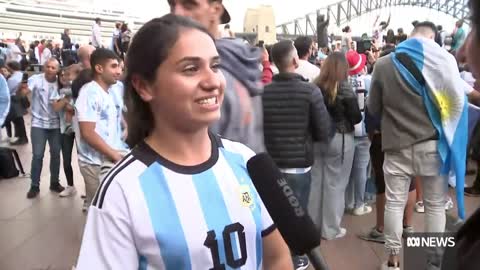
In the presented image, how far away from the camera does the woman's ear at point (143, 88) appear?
136cm

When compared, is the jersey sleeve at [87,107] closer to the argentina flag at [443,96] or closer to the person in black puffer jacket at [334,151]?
the person in black puffer jacket at [334,151]

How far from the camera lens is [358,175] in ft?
18.0

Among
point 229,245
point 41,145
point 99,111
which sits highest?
point 99,111

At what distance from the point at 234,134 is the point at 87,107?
2.32 metres

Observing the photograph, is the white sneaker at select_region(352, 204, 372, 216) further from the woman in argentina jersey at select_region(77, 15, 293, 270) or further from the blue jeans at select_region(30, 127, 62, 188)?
the woman in argentina jersey at select_region(77, 15, 293, 270)

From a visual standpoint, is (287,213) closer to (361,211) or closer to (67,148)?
(361,211)

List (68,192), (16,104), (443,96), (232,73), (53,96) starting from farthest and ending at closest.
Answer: (16,104) → (68,192) → (53,96) → (443,96) → (232,73)

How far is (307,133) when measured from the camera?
13.2 ft

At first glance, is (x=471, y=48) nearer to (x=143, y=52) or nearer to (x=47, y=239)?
(x=143, y=52)

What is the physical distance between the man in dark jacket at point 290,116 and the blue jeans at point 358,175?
4.71 feet

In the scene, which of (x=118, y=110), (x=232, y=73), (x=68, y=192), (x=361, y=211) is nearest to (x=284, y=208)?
(x=232, y=73)

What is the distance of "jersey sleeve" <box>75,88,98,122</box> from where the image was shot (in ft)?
12.6

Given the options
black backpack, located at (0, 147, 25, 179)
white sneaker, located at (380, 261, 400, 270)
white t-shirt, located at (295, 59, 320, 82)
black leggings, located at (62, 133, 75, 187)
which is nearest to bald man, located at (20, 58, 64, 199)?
black leggings, located at (62, 133, 75, 187)

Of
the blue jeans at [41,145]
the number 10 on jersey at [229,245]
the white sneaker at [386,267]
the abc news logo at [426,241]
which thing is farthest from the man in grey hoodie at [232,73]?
the blue jeans at [41,145]
